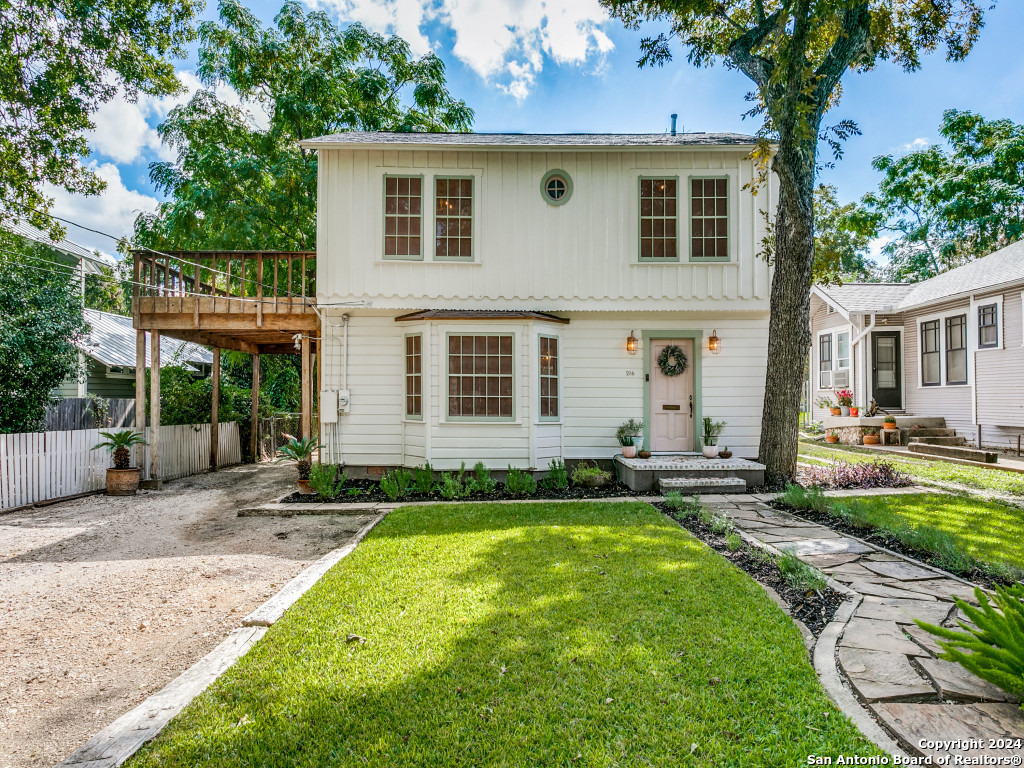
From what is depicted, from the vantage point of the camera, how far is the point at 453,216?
346 inches

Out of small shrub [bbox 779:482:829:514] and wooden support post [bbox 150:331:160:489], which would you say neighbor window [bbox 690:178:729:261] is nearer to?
small shrub [bbox 779:482:829:514]

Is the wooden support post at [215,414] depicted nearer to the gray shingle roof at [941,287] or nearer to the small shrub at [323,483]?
the small shrub at [323,483]

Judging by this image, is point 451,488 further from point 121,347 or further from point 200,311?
point 121,347

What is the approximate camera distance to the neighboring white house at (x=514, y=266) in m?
8.59

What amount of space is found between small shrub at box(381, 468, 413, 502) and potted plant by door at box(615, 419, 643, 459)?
12.1 ft

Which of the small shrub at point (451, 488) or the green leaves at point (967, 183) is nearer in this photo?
the small shrub at point (451, 488)

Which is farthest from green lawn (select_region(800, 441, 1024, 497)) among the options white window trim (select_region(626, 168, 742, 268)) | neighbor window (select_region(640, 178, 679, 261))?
neighbor window (select_region(640, 178, 679, 261))

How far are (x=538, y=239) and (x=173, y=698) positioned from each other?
7.78m

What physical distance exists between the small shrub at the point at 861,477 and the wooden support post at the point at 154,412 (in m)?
11.4

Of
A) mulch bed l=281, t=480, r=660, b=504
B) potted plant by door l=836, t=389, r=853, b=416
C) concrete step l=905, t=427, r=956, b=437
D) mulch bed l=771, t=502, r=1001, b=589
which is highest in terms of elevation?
potted plant by door l=836, t=389, r=853, b=416

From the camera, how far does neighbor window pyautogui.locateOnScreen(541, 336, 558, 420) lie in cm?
862

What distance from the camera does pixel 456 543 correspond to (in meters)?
5.15

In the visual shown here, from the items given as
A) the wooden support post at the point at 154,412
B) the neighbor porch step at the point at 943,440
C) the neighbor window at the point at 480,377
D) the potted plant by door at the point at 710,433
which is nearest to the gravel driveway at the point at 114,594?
the wooden support post at the point at 154,412

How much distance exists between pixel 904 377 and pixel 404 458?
14519 mm
